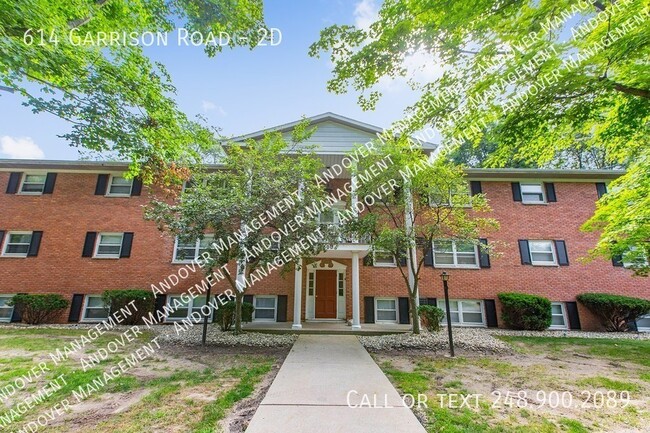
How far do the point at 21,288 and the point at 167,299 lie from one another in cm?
578

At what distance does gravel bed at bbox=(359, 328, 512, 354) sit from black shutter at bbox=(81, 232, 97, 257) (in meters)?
11.7

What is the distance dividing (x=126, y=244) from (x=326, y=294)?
888 cm

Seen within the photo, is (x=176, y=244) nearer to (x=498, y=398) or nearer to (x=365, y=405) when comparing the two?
(x=365, y=405)

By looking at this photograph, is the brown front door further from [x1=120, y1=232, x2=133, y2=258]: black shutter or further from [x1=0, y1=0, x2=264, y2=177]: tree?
[x1=120, y1=232, x2=133, y2=258]: black shutter

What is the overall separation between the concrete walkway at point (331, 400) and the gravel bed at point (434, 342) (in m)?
1.86

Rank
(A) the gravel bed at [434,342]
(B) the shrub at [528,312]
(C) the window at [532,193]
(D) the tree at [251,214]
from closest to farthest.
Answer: (D) the tree at [251,214] → (A) the gravel bed at [434,342] → (B) the shrub at [528,312] → (C) the window at [532,193]

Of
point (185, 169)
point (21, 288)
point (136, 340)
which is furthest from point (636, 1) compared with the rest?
point (21, 288)

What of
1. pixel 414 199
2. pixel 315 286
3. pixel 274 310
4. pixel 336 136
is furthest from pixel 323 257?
pixel 336 136

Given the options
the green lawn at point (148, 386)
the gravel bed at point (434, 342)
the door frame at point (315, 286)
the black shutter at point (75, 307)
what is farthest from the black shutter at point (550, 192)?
the black shutter at point (75, 307)

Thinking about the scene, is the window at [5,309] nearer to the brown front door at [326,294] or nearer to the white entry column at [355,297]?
the brown front door at [326,294]

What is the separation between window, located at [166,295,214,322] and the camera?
11.2 meters

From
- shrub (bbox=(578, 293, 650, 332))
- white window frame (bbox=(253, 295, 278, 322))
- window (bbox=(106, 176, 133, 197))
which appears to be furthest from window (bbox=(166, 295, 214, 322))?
shrub (bbox=(578, 293, 650, 332))

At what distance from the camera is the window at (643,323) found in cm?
1092

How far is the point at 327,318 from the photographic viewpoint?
456 inches
